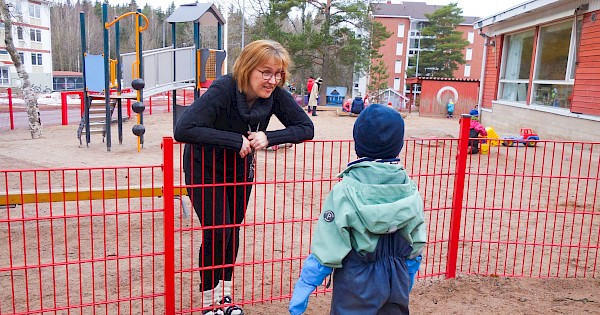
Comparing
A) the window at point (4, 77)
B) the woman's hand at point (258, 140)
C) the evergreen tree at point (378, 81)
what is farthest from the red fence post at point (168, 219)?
the window at point (4, 77)

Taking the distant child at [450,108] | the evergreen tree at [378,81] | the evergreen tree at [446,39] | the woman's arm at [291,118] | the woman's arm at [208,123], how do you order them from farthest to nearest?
1. the evergreen tree at [446,39]
2. the evergreen tree at [378,81]
3. the distant child at [450,108]
4. the woman's arm at [291,118]
5. the woman's arm at [208,123]

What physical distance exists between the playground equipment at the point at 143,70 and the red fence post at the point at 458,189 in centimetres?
785

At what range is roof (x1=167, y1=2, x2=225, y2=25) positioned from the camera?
11766 mm

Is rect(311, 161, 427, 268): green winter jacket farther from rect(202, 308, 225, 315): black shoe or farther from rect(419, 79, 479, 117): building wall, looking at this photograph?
rect(419, 79, 479, 117): building wall

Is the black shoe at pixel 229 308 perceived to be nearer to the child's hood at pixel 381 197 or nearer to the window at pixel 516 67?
the child's hood at pixel 381 197

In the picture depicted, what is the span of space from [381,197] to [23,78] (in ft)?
42.1

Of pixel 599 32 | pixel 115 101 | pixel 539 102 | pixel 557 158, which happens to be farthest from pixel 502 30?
pixel 115 101

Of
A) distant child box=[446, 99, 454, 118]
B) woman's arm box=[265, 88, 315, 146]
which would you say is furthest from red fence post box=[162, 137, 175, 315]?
distant child box=[446, 99, 454, 118]

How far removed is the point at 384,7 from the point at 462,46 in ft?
68.5

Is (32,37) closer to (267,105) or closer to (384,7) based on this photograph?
(384,7)

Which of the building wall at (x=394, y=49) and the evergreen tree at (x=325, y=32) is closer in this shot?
the evergreen tree at (x=325, y=32)

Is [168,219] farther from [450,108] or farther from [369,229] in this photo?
[450,108]

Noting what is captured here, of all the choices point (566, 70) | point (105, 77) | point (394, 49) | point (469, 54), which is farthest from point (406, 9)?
point (105, 77)

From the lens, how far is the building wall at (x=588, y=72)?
37.7 ft
